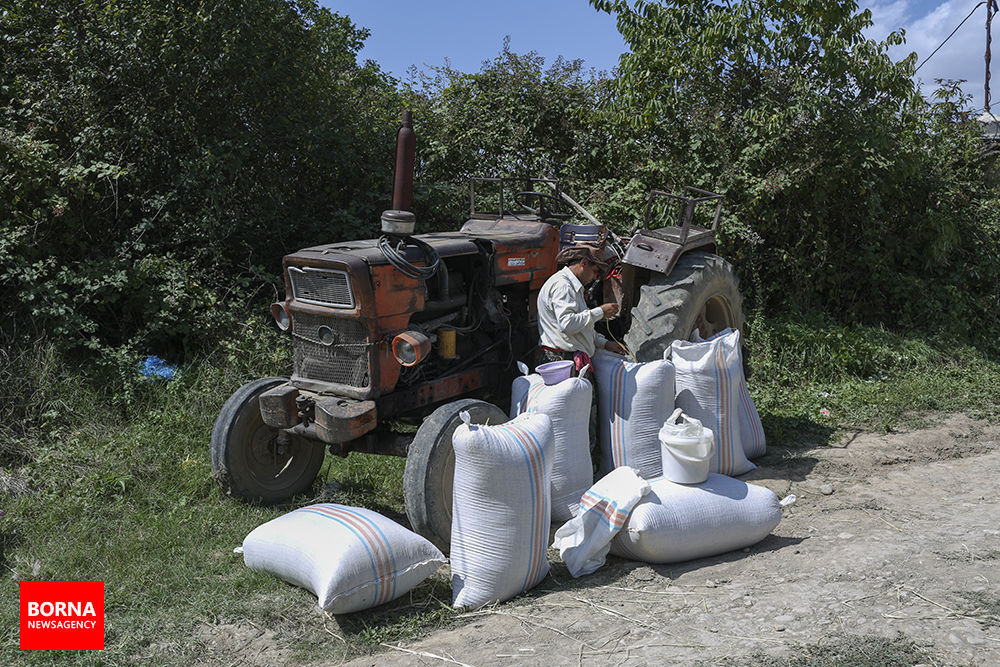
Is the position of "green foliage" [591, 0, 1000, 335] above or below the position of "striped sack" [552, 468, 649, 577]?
above

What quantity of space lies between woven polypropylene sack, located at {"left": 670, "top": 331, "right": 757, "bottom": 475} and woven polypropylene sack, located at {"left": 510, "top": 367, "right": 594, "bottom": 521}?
2.84 ft

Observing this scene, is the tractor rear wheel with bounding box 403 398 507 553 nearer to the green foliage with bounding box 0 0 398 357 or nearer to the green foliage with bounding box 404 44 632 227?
the green foliage with bounding box 0 0 398 357

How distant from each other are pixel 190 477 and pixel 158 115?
3518 mm

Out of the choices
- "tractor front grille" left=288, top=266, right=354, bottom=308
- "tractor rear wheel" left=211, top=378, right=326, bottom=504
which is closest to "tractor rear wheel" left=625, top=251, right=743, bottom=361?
"tractor front grille" left=288, top=266, right=354, bottom=308

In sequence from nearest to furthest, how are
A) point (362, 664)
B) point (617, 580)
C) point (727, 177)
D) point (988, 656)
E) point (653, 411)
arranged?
point (988, 656)
point (362, 664)
point (617, 580)
point (653, 411)
point (727, 177)

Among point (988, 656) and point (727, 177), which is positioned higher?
point (727, 177)

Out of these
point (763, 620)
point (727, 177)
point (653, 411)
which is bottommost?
point (763, 620)

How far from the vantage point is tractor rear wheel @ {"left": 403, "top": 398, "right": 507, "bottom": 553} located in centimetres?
411

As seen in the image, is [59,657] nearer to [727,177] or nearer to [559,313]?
[559,313]

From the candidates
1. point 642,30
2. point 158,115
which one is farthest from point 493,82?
point 158,115

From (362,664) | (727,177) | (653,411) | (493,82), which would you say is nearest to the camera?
(362,664)

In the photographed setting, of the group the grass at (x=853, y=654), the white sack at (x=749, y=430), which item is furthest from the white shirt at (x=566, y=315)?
the grass at (x=853, y=654)

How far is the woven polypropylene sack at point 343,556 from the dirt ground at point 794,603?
28 centimetres

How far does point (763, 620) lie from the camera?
345cm
